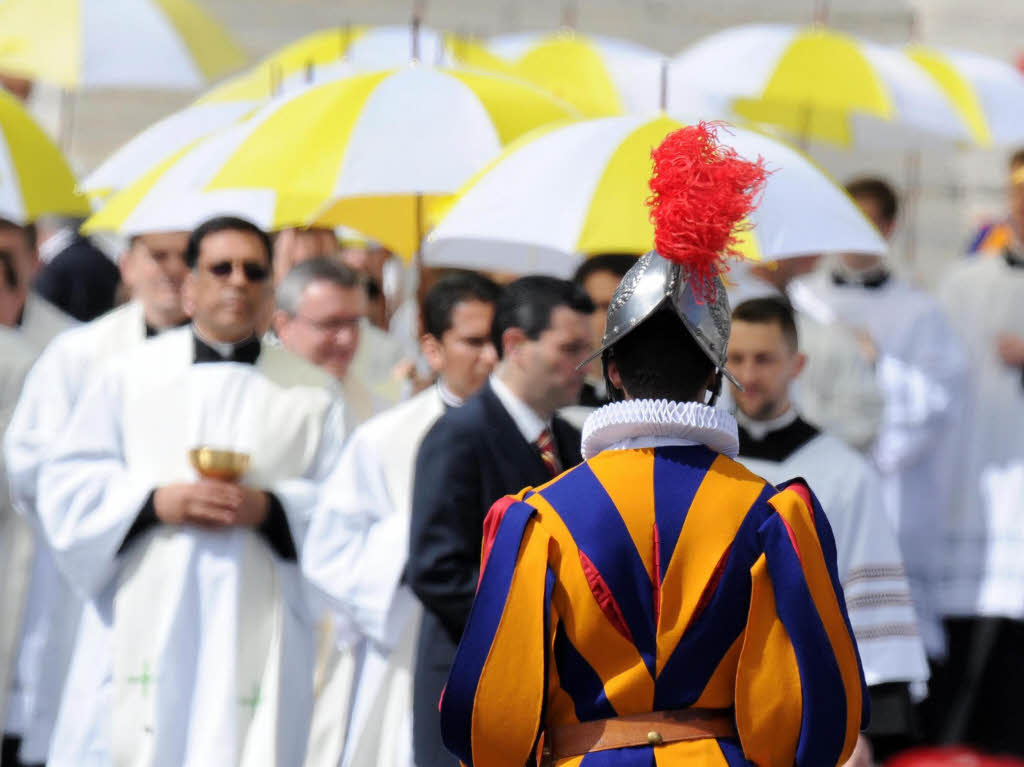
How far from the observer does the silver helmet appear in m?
3.74

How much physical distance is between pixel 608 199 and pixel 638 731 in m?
2.55

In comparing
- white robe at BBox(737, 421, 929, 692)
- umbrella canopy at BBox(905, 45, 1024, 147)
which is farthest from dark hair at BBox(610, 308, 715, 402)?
umbrella canopy at BBox(905, 45, 1024, 147)

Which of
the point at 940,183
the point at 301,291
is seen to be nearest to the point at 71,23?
the point at 301,291

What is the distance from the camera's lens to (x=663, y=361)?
12.4ft

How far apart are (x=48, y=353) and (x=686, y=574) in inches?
152

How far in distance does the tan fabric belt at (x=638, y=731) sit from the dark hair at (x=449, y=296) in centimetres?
265

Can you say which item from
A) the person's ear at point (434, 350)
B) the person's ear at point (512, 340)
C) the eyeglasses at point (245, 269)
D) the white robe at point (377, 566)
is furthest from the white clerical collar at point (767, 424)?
the eyeglasses at point (245, 269)

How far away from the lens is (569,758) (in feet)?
12.3

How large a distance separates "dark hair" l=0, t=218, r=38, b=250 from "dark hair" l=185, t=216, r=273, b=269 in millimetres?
1391

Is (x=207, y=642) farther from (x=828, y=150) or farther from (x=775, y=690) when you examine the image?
(x=828, y=150)

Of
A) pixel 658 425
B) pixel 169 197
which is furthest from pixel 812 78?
pixel 658 425

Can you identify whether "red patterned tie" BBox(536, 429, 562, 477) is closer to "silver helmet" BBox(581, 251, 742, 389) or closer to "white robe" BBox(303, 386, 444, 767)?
"white robe" BBox(303, 386, 444, 767)

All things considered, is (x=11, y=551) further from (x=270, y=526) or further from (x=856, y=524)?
(x=856, y=524)

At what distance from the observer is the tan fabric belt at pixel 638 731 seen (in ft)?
12.2
